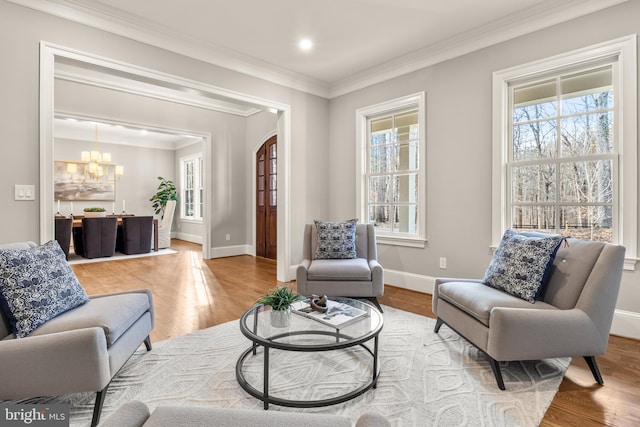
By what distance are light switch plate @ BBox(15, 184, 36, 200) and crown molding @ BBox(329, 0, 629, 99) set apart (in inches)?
150

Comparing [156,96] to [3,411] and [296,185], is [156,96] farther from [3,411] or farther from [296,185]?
[3,411]

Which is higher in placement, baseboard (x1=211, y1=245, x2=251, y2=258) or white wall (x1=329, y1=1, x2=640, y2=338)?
white wall (x1=329, y1=1, x2=640, y2=338)

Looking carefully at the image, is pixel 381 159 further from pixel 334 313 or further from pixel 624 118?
pixel 334 313

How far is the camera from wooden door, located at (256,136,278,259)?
626cm

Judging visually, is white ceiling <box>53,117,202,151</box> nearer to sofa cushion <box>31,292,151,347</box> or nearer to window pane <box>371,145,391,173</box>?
window pane <box>371,145,391,173</box>

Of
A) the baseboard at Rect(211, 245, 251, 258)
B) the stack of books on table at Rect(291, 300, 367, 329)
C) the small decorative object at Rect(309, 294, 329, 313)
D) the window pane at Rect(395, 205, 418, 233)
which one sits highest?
the window pane at Rect(395, 205, 418, 233)

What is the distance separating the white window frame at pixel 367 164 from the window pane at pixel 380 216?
8 centimetres

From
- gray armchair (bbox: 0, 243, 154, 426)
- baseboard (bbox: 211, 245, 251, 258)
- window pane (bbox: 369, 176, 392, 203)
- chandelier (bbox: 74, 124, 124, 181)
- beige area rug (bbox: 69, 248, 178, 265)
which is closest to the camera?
gray armchair (bbox: 0, 243, 154, 426)

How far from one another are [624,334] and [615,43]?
238 cm

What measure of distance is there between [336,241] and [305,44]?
2258 mm

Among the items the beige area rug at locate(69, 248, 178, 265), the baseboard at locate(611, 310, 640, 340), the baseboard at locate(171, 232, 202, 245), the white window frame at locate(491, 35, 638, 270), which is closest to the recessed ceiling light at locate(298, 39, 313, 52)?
the white window frame at locate(491, 35, 638, 270)

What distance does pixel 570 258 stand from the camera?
2209 millimetres

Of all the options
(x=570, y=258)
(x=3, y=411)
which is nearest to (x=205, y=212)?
(x=3, y=411)

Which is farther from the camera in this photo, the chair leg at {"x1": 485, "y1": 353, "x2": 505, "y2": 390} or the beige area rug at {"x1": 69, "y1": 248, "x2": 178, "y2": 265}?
the beige area rug at {"x1": 69, "y1": 248, "x2": 178, "y2": 265}
